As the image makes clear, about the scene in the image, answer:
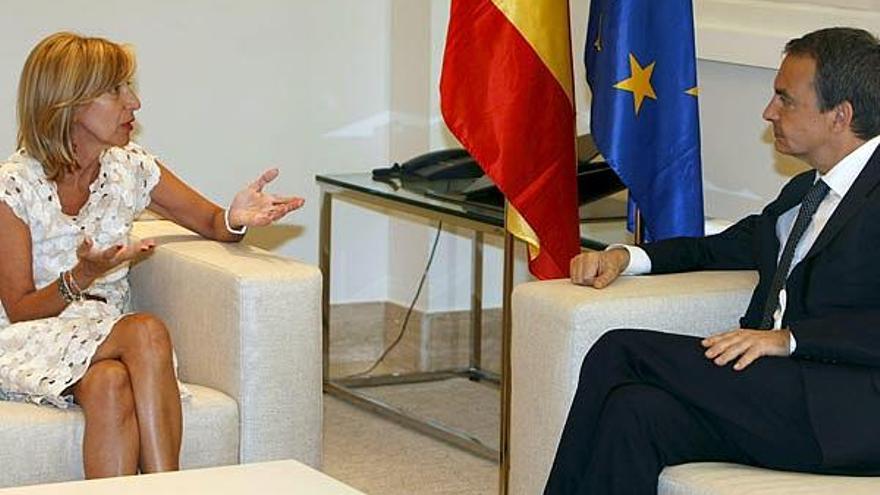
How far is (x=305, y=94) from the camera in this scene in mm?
5582

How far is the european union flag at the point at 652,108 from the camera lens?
4074 millimetres

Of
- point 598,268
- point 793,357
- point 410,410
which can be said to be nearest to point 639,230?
point 598,268

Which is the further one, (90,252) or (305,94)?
(305,94)

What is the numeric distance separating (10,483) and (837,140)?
1.72 meters

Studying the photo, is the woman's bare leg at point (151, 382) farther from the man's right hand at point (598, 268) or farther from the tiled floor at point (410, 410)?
the tiled floor at point (410, 410)

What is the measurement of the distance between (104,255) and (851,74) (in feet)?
4.87

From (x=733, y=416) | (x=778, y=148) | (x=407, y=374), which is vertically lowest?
(x=407, y=374)

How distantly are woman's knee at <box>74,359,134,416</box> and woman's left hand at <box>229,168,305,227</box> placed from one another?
1.77 ft

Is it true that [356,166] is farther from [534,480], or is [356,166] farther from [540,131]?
[534,480]

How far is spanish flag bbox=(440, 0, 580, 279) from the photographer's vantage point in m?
4.12

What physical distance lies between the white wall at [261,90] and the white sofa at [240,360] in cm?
160

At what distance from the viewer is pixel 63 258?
371 cm

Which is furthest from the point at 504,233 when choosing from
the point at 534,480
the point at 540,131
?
the point at 534,480

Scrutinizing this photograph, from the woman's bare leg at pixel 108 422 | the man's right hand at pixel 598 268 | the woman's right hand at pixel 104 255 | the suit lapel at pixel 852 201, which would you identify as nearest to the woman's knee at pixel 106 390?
the woman's bare leg at pixel 108 422
